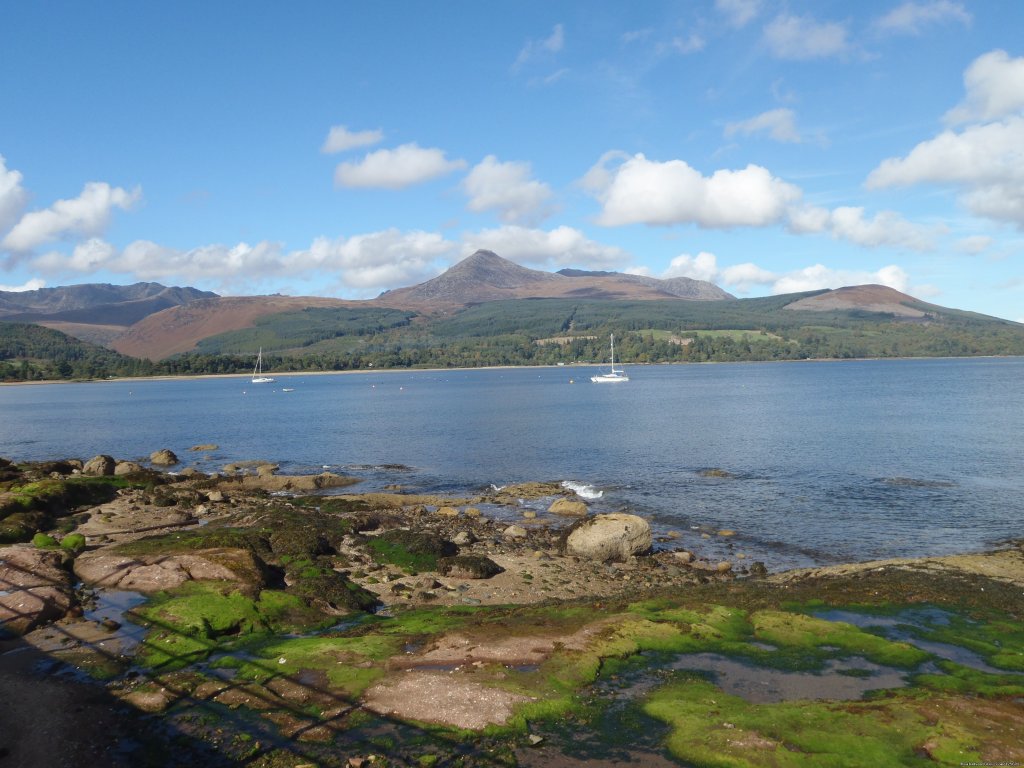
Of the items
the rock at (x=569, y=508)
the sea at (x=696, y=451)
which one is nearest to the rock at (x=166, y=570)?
the sea at (x=696, y=451)

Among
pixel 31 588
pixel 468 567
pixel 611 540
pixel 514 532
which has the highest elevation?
pixel 31 588

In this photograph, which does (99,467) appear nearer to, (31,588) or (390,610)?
(31,588)

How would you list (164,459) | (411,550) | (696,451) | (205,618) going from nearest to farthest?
(205,618)
(411,550)
(164,459)
(696,451)

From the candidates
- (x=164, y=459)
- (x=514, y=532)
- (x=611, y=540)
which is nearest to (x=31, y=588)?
(x=514, y=532)

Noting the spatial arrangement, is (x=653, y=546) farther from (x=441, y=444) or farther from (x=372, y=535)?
(x=441, y=444)

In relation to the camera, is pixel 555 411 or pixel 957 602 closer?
pixel 957 602

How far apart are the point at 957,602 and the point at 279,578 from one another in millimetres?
25990

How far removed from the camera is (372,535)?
36125 millimetres

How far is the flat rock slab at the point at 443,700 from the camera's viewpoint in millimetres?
16344

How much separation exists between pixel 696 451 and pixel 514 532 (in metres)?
37.3

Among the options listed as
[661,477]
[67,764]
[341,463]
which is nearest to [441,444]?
[341,463]

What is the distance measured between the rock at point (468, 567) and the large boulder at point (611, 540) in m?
5.03

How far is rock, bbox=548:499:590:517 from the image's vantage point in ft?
144

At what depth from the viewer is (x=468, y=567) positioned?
98.8ft
